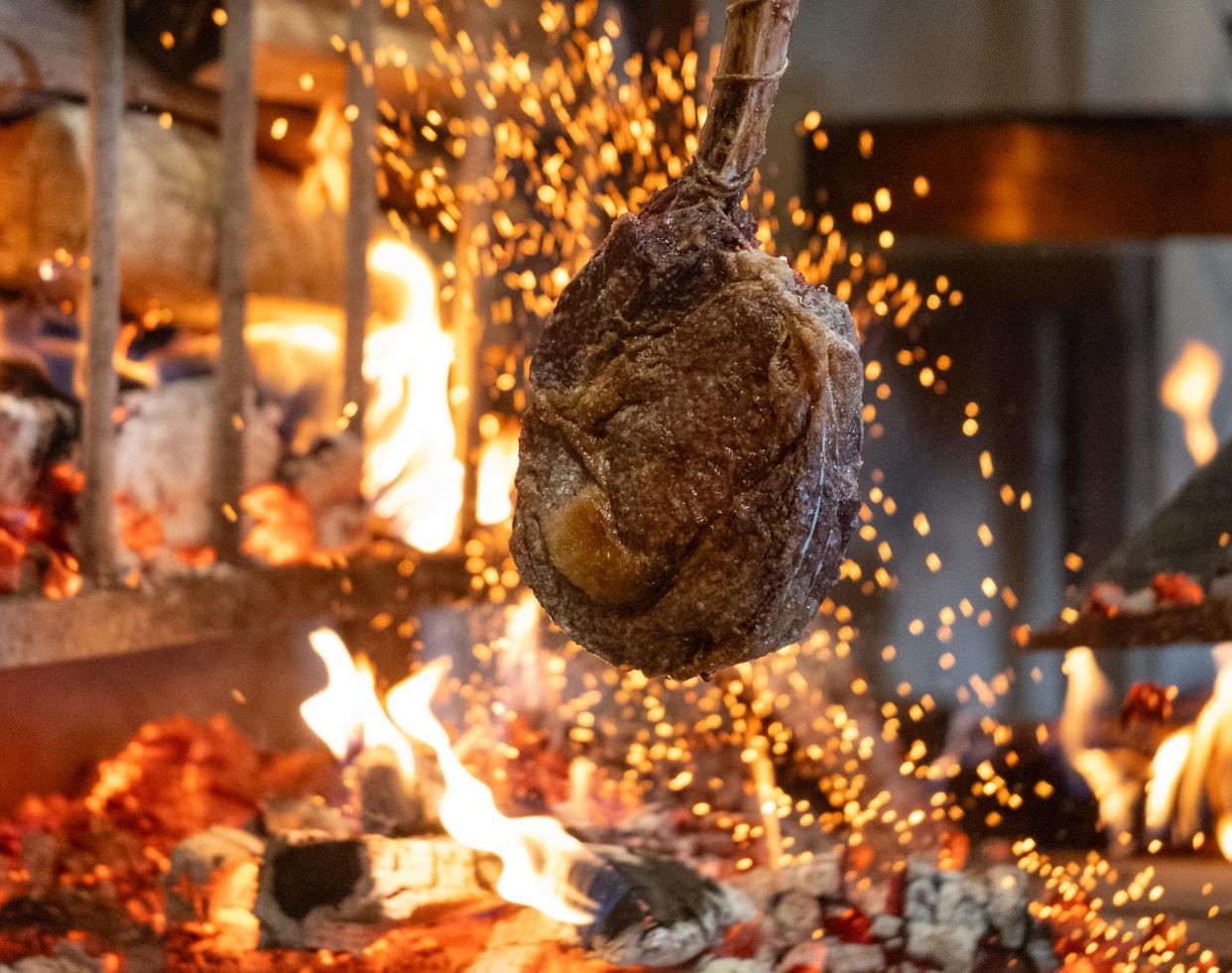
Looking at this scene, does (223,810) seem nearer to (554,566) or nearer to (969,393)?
(554,566)

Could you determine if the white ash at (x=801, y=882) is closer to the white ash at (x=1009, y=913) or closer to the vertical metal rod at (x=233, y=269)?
the white ash at (x=1009, y=913)

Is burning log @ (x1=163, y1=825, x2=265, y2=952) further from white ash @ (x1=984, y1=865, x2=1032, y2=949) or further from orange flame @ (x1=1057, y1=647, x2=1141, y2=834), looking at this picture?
orange flame @ (x1=1057, y1=647, x2=1141, y2=834)

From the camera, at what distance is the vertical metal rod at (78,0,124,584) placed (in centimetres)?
479

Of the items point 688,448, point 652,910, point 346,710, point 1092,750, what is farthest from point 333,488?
point 1092,750

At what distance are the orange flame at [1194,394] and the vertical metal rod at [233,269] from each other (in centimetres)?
563

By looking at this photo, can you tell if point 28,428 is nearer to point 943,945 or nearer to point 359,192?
point 359,192

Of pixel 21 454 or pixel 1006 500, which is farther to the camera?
pixel 1006 500

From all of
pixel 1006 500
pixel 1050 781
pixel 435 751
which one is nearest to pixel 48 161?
pixel 435 751

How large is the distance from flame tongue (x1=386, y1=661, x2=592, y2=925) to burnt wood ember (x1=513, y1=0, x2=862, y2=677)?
4.76ft

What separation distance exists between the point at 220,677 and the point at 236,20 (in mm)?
3038

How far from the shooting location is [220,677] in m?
6.23

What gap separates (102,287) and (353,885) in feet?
8.04

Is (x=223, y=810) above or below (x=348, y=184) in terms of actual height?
below

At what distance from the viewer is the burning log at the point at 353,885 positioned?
392cm
